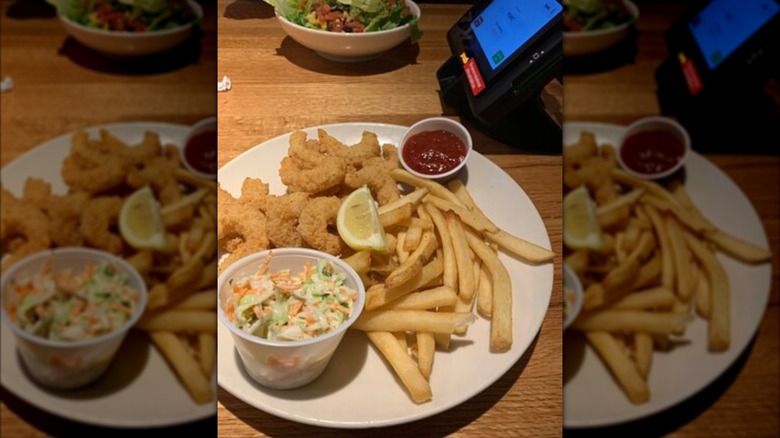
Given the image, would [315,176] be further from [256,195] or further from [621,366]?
[621,366]

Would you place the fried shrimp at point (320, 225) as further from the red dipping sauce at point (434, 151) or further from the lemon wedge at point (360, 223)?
the red dipping sauce at point (434, 151)

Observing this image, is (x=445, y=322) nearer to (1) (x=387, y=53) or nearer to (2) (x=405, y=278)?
(2) (x=405, y=278)

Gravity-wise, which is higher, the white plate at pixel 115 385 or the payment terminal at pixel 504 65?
the payment terminal at pixel 504 65

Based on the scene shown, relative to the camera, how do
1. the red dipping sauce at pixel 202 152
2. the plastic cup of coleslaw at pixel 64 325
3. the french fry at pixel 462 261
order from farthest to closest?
the french fry at pixel 462 261
the red dipping sauce at pixel 202 152
the plastic cup of coleslaw at pixel 64 325

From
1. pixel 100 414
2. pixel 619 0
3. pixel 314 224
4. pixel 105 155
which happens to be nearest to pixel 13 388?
pixel 100 414

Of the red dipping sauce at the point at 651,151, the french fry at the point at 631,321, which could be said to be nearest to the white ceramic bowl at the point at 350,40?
the red dipping sauce at the point at 651,151
